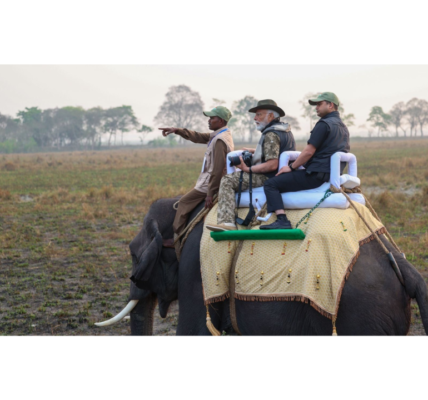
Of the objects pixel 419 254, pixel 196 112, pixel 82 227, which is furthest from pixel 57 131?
pixel 419 254

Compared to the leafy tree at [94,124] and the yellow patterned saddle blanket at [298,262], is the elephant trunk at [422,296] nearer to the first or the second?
the yellow patterned saddle blanket at [298,262]

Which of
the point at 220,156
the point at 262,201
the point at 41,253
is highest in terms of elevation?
the point at 220,156

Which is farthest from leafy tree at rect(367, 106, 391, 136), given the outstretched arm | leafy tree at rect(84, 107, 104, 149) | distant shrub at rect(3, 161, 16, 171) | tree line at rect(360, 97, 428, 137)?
the outstretched arm

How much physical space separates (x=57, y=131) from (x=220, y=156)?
91.8 meters

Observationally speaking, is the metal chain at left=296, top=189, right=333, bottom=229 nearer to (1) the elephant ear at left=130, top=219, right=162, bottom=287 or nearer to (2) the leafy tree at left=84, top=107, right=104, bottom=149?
(1) the elephant ear at left=130, top=219, right=162, bottom=287

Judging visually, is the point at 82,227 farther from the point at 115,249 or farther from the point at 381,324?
the point at 381,324

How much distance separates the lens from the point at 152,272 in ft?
17.1

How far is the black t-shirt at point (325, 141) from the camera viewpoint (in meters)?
4.73

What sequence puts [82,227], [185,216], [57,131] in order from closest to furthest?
1. [185,216]
2. [82,227]
3. [57,131]

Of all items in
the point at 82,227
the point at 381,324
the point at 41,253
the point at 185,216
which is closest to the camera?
the point at 381,324

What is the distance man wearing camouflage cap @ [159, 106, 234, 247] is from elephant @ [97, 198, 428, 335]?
0.12 meters

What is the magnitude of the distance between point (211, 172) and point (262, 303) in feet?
4.94

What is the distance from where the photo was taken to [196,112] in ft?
318

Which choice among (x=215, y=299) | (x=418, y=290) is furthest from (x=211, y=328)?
(x=418, y=290)
